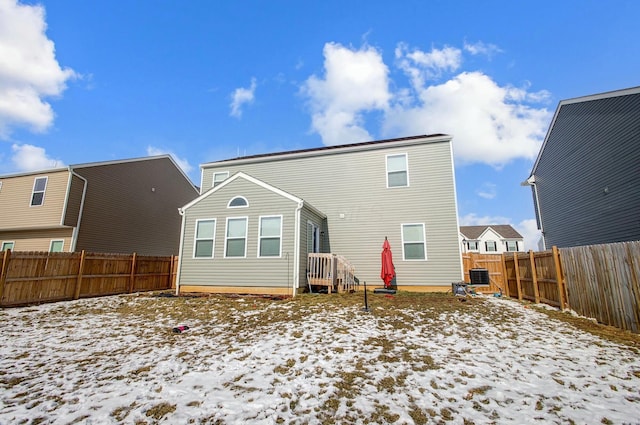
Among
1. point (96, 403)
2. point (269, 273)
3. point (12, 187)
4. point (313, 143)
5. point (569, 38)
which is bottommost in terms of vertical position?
point (96, 403)

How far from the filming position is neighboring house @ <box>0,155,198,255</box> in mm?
15172

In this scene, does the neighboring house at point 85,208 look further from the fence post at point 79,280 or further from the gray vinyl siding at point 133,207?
the fence post at point 79,280

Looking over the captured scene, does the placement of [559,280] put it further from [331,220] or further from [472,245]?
[472,245]

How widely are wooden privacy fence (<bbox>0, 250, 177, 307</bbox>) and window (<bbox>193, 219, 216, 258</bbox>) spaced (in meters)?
4.20

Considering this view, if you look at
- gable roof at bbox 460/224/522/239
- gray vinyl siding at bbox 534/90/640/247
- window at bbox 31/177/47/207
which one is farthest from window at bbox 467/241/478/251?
window at bbox 31/177/47/207

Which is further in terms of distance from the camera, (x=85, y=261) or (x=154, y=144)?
(x=154, y=144)

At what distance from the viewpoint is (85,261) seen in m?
11.4

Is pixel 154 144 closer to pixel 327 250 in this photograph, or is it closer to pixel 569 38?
pixel 327 250

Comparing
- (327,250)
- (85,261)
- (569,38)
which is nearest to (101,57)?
(85,261)

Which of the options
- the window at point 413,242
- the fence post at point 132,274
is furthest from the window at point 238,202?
the window at point 413,242

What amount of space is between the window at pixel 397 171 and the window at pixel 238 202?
6.38 m

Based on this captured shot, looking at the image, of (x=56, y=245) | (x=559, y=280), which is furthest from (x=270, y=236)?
(x=56, y=245)

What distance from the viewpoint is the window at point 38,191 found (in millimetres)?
15648

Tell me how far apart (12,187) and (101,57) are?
35.8 feet
